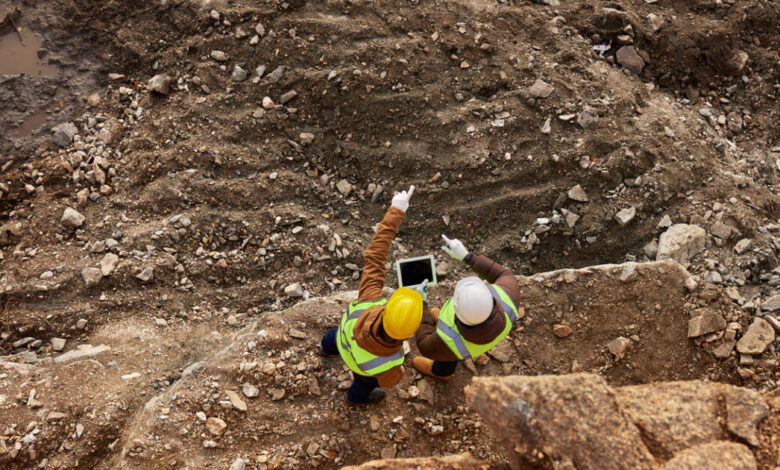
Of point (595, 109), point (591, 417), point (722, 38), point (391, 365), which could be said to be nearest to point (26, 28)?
point (391, 365)

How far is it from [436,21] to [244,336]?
3.50 m

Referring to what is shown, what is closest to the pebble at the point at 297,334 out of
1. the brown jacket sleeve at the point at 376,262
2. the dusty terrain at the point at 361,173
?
the dusty terrain at the point at 361,173

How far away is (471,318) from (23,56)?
5346 millimetres

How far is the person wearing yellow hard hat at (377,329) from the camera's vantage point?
2721mm

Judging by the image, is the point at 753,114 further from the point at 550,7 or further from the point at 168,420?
the point at 168,420

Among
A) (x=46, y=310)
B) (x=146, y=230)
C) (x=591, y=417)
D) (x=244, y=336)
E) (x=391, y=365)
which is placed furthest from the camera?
(x=146, y=230)

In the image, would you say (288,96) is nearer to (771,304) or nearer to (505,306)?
(505,306)

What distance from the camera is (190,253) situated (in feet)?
15.0

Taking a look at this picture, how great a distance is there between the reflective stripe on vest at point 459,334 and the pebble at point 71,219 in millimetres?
3473

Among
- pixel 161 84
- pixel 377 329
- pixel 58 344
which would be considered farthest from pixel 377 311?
pixel 161 84

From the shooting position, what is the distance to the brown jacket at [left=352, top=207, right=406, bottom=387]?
9.34 feet

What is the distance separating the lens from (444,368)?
141 inches

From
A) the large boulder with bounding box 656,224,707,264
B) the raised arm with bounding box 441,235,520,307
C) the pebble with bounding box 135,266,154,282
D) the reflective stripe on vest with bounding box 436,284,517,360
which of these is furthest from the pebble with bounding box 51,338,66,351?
the large boulder with bounding box 656,224,707,264

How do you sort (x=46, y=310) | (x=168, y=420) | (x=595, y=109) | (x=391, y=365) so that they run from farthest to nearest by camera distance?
(x=595, y=109) < (x=46, y=310) < (x=168, y=420) < (x=391, y=365)
